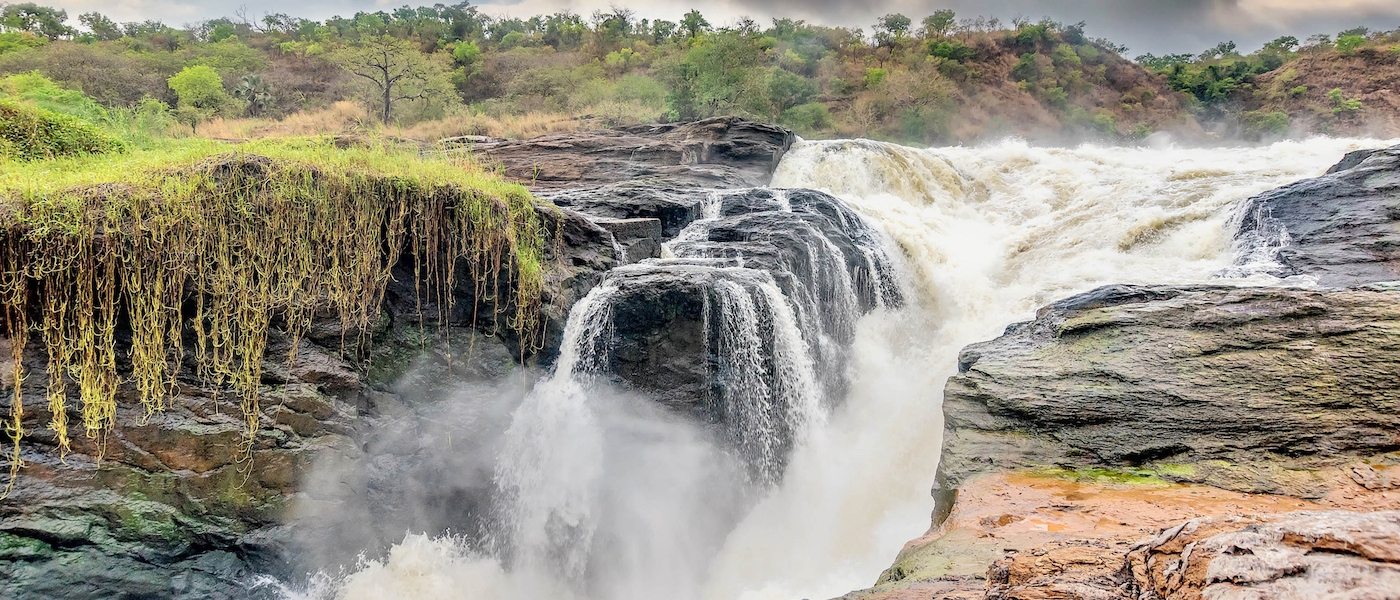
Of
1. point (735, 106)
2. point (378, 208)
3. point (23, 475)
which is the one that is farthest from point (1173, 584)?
point (735, 106)

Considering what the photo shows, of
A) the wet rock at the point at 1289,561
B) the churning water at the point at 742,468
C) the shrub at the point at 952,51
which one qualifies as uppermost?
the shrub at the point at 952,51

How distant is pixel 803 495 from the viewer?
20.7ft

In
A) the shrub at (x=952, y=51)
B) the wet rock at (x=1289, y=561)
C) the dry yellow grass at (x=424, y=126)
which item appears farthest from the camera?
the shrub at (x=952, y=51)

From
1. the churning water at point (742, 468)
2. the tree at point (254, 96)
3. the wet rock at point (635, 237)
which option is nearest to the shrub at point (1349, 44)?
the churning water at point (742, 468)

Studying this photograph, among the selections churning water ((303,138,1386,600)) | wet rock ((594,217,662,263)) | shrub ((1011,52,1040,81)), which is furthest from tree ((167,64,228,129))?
shrub ((1011,52,1040,81))

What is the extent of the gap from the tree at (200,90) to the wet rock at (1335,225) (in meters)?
31.2

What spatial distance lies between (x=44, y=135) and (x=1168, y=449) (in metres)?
9.87

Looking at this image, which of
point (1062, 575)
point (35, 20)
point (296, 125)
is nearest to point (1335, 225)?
point (1062, 575)

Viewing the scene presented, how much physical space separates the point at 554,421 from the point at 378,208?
2.48 metres

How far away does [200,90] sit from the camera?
80.2 ft

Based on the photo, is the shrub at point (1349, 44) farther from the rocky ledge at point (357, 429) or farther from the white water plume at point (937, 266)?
the rocky ledge at point (357, 429)

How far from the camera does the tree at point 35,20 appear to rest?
3569 cm

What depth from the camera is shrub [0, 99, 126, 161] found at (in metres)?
5.42

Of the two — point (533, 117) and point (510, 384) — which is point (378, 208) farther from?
point (533, 117)
